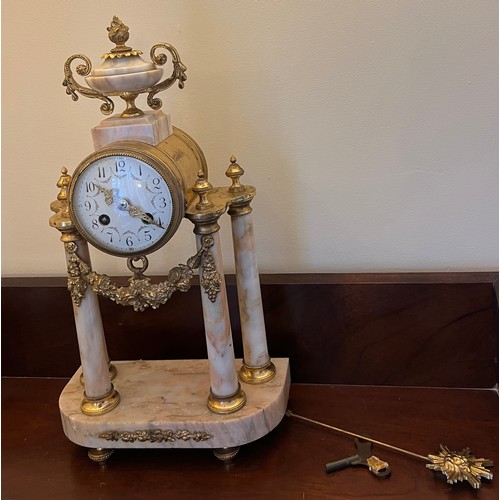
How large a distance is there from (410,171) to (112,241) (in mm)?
361

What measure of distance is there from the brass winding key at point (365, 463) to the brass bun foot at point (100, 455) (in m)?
0.24

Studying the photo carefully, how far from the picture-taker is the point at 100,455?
0.71 meters

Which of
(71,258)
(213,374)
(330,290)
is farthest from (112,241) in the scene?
(330,290)

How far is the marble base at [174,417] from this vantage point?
67 cm

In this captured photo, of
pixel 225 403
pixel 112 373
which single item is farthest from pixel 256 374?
pixel 112 373

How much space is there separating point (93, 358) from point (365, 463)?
0.31 metres

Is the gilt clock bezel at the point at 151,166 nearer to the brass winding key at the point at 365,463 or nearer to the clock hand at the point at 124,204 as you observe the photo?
the clock hand at the point at 124,204

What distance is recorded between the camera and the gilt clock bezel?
0.59 m

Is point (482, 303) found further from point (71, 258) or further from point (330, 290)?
point (71, 258)

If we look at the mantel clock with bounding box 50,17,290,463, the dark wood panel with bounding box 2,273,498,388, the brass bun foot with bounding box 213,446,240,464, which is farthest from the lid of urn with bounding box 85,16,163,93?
the brass bun foot with bounding box 213,446,240,464

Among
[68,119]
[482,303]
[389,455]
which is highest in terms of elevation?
[68,119]

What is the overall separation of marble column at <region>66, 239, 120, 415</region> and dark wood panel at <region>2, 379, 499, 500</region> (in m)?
0.07

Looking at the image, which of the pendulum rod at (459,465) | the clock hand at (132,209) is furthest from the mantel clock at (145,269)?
the pendulum rod at (459,465)

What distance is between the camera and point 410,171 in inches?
30.0
